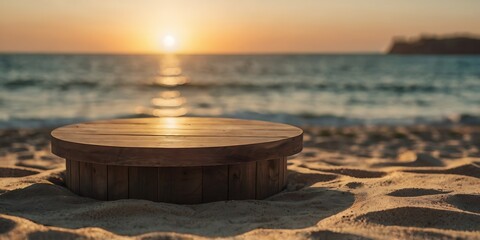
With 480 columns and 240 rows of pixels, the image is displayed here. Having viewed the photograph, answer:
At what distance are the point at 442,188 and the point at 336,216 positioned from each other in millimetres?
1111

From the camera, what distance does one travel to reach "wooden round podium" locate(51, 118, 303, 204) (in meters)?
3.10

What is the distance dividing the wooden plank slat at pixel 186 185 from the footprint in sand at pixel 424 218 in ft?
3.48

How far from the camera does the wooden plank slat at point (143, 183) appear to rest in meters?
3.23

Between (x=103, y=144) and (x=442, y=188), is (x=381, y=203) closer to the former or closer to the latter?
(x=442, y=188)

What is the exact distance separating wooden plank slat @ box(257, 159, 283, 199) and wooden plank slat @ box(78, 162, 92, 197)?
117cm

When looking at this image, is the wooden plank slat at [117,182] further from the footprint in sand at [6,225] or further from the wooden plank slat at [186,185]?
the footprint in sand at [6,225]

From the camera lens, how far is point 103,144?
10.5 ft

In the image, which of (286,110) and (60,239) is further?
(286,110)

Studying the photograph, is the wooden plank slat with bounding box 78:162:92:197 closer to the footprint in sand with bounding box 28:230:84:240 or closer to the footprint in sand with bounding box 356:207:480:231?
the footprint in sand with bounding box 28:230:84:240

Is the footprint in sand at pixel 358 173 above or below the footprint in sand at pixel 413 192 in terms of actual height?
below

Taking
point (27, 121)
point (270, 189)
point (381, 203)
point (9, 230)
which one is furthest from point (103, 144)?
point (27, 121)

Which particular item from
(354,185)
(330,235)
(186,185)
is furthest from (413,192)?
(186,185)

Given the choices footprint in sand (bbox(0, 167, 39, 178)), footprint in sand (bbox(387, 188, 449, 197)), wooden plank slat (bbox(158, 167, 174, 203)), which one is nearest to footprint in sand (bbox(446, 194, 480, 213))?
footprint in sand (bbox(387, 188, 449, 197))

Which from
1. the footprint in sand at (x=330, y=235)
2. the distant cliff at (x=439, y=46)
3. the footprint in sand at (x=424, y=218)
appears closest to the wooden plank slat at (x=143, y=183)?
the footprint in sand at (x=330, y=235)
